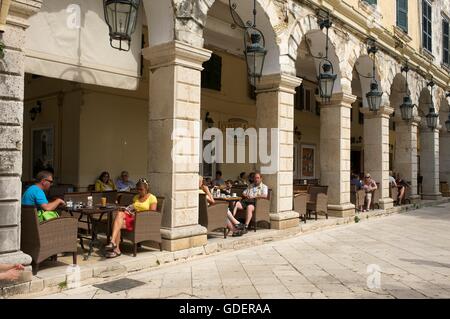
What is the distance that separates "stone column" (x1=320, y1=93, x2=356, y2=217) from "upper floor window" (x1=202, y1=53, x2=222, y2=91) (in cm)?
331

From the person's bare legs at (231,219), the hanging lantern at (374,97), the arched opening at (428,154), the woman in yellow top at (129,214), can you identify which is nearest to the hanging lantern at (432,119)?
the arched opening at (428,154)

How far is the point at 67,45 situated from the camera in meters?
5.96

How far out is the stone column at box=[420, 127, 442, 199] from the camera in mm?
17156

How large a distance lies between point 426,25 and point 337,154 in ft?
31.6

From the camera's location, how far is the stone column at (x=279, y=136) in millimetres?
8508

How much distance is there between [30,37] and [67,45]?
0.55m

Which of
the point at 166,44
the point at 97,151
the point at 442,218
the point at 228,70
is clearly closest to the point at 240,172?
the point at 228,70

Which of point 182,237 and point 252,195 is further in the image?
point 252,195

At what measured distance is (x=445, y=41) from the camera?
19.6 metres

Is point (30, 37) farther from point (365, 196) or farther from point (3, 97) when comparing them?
point (365, 196)

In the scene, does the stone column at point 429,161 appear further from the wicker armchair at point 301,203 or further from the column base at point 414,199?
the wicker armchair at point 301,203

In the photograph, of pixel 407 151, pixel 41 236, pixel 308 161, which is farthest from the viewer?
pixel 308 161

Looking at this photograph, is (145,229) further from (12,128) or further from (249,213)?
(249,213)

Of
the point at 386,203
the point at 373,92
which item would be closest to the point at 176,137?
the point at 373,92
